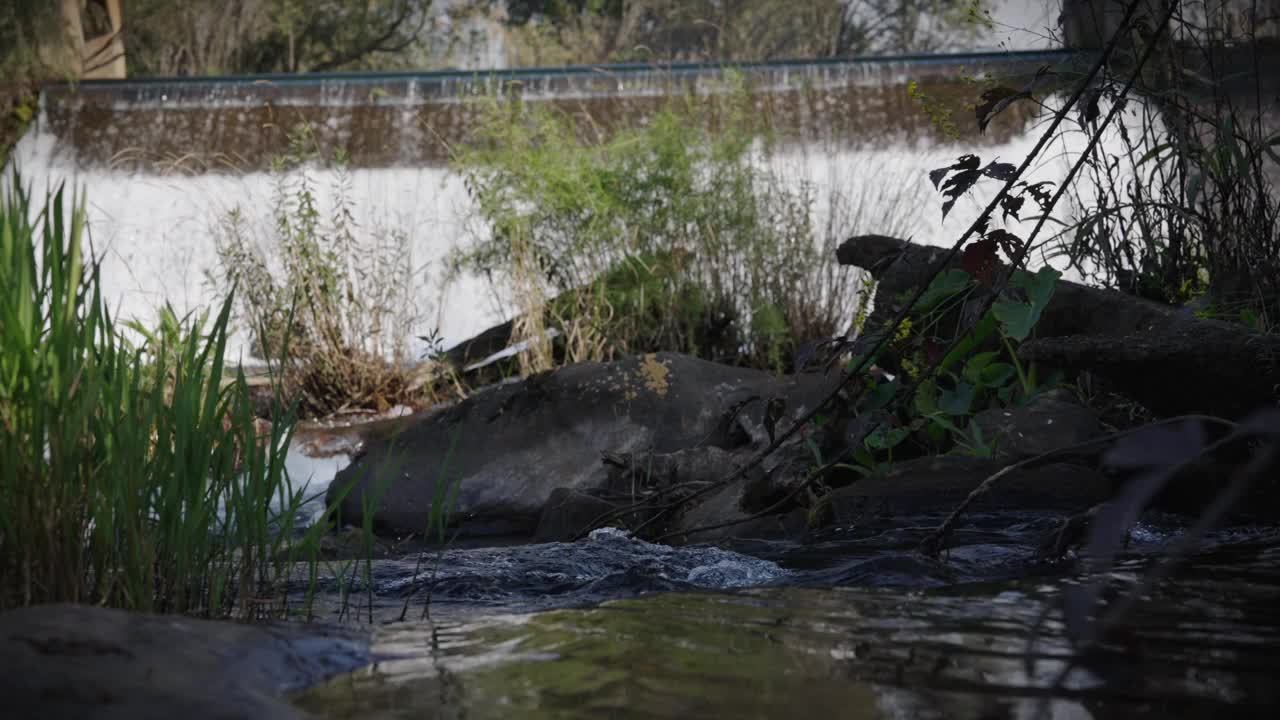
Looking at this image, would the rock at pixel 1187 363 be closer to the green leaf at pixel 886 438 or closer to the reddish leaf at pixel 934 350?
the green leaf at pixel 886 438

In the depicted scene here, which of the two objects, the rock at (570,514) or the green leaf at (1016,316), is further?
the rock at (570,514)

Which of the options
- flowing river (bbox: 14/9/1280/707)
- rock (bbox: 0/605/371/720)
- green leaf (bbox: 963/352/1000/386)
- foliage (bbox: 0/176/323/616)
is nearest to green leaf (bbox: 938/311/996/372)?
green leaf (bbox: 963/352/1000/386)

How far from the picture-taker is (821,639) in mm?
1924

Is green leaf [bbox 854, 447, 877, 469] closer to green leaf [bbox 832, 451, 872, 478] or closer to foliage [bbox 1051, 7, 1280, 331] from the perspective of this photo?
green leaf [bbox 832, 451, 872, 478]

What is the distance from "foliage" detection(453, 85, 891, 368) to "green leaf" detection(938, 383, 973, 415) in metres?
2.75

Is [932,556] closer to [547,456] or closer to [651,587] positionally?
[651,587]

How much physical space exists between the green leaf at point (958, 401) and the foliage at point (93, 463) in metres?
2.12

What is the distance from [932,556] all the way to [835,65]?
7.48 m

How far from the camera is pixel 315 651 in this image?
179 centimetres

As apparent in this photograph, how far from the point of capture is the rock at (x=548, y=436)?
4.87m

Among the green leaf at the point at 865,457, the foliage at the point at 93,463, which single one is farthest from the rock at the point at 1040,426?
the foliage at the point at 93,463

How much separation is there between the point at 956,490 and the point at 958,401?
Answer: 333mm

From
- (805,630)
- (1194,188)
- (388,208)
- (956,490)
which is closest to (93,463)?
(805,630)

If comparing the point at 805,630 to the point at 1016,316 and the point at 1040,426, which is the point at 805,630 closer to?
the point at 1016,316
